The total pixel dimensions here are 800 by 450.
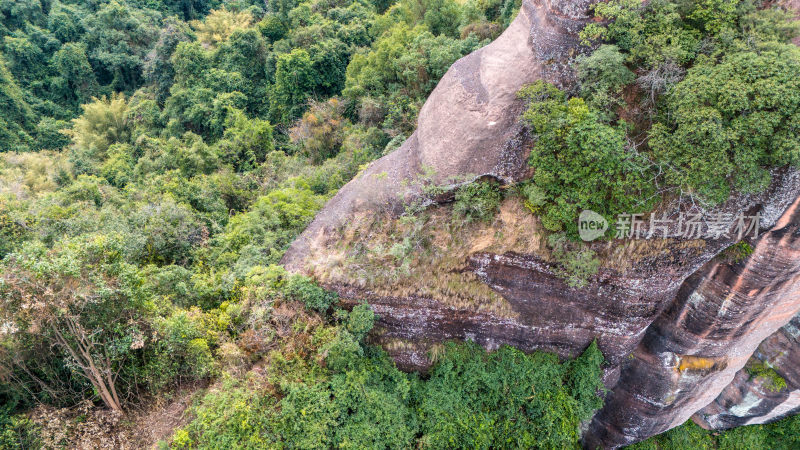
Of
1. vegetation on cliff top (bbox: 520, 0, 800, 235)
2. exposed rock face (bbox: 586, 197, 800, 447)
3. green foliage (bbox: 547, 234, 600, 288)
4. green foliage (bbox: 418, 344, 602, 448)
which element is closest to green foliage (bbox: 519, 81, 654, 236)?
vegetation on cliff top (bbox: 520, 0, 800, 235)

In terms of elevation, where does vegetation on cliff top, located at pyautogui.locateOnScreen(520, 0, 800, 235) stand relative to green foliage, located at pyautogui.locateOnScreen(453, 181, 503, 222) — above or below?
above

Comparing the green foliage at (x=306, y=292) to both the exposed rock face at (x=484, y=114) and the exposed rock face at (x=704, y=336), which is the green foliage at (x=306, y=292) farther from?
the exposed rock face at (x=704, y=336)

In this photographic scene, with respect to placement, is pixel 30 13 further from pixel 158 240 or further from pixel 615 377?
pixel 615 377

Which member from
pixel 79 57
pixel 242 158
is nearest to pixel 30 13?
pixel 79 57

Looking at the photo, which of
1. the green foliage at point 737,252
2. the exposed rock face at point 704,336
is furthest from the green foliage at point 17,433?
the green foliage at point 737,252

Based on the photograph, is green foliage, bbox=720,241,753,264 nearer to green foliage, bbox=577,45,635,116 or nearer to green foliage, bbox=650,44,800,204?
green foliage, bbox=650,44,800,204

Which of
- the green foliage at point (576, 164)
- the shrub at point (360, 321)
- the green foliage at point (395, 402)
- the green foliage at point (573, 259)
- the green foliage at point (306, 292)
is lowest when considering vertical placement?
the green foliage at point (395, 402)
